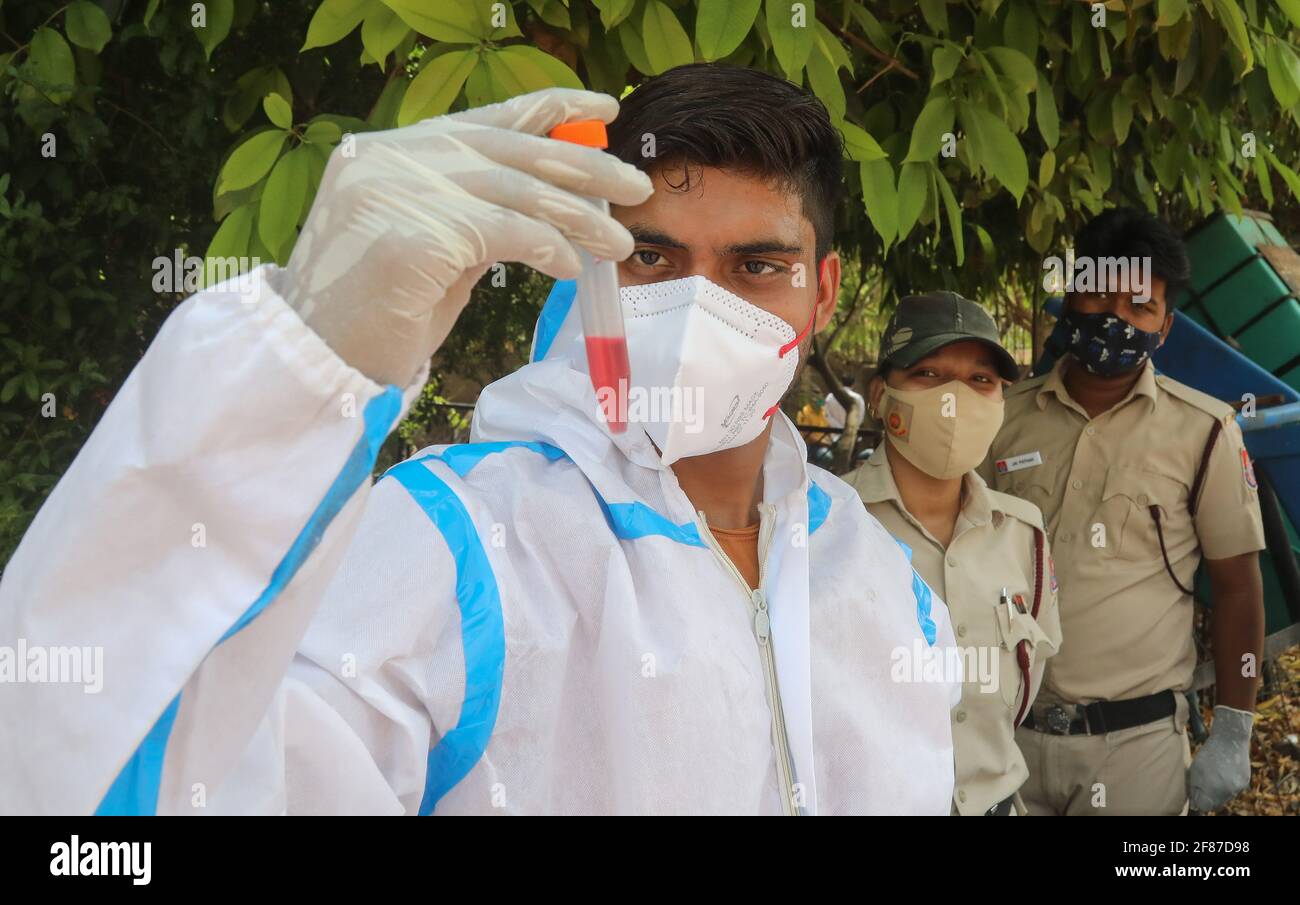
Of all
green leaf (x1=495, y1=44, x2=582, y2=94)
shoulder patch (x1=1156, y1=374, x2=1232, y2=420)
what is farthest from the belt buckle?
green leaf (x1=495, y1=44, x2=582, y2=94)

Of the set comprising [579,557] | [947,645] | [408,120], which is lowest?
[947,645]

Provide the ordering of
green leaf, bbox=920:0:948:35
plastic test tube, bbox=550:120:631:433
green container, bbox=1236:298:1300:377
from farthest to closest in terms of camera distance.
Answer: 1. green container, bbox=1236:298:1300:377
2. green leaf, bbox=920:0:948:35
3. plastic test tube, bbox=550:120:631:433

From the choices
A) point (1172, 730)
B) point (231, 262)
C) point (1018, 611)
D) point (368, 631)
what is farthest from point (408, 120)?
point (1172, 730)

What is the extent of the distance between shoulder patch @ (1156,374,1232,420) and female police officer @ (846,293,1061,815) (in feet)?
2.05

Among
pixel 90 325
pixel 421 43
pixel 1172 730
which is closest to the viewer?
pixel 421 43

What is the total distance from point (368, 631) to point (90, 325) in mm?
1549

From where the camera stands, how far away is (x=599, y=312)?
1187 mm

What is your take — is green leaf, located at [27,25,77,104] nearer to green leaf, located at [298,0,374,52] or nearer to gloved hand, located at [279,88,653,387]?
green leaf, located at [298,0,374,52]

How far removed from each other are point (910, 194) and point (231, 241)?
1135mm

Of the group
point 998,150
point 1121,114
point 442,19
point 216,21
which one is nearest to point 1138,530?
point 1121,114

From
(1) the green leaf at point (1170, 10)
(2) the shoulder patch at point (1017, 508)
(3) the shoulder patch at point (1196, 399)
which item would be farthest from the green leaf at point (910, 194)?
(3) the shoulder patch at point (1196, 399)

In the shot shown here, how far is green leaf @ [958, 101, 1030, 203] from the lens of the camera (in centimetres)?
207

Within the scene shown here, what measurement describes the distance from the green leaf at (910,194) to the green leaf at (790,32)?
386 mm

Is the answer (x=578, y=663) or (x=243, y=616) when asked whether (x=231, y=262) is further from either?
(x=243, y=616)
